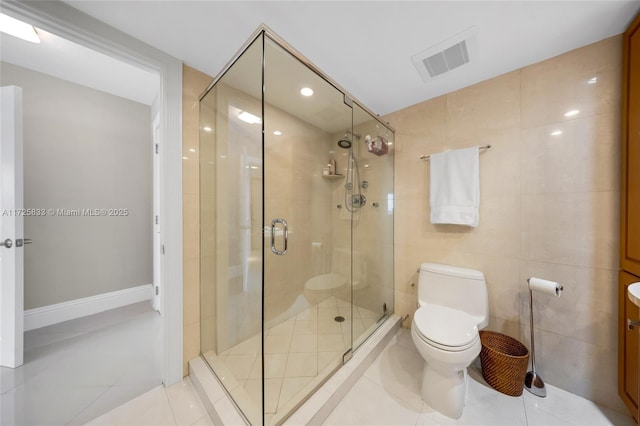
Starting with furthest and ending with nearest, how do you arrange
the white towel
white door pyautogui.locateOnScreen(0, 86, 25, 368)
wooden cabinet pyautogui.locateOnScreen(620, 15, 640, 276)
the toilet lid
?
the white towel → white door pyautogui.locateOnScreen(0, 86, 25, 368) → the toilet lid → wooden cabinet pyautogui.locateOnScreen(620, 15, 640, 276)

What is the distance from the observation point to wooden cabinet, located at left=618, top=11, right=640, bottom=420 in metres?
1.07

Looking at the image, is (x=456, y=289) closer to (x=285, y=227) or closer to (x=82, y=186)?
(x=285, y=227)

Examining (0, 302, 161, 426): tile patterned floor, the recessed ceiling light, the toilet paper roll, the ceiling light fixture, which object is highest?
the ceiling light fixture

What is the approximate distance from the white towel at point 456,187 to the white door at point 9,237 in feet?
10.3

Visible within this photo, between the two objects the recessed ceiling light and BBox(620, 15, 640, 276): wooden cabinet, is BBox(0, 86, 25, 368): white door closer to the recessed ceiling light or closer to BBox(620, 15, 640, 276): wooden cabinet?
the recessed ceiling light

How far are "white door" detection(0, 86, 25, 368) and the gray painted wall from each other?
636 millimetres

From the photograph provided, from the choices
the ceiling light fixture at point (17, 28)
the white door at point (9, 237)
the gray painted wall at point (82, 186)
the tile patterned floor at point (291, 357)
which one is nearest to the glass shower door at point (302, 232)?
the tile patterned floor at point (291, 357)

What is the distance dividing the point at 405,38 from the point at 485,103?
0.89m

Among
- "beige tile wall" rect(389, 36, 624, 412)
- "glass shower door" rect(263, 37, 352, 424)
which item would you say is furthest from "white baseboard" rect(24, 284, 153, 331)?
"beige tile wall" rect(389, 36, 624, 412)

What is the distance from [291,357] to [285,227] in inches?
35.9

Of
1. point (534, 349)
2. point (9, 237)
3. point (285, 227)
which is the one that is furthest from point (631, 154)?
point (9, 237)

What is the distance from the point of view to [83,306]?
2.17m

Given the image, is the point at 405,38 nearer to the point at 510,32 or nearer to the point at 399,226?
the point at 510,32

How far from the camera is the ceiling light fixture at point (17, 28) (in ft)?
4.25
